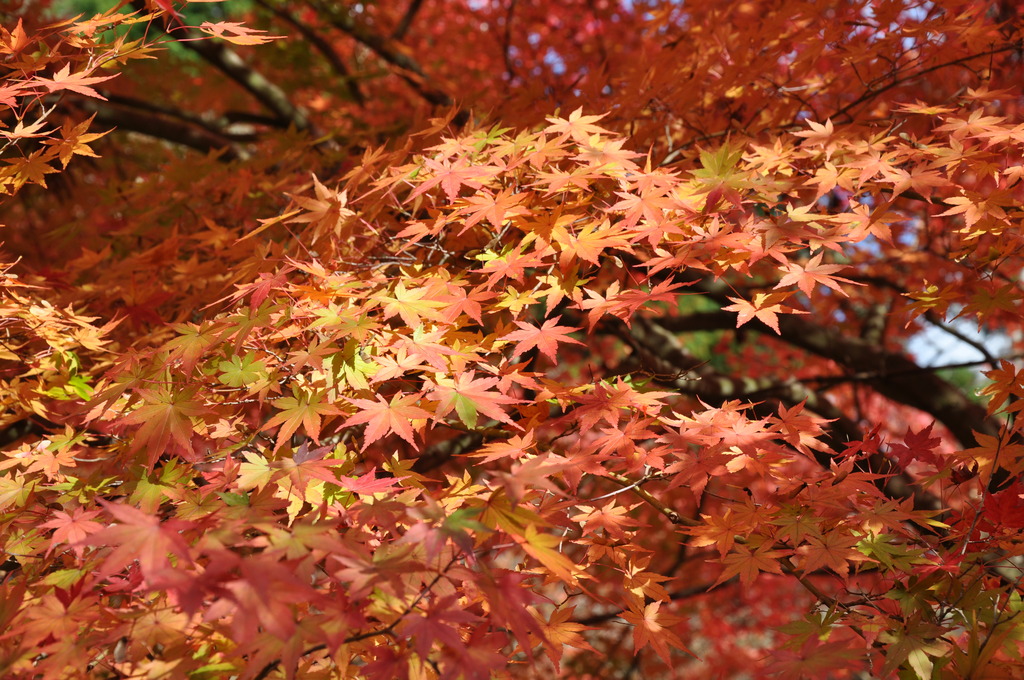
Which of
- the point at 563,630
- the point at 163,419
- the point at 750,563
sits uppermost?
the point at 163,419

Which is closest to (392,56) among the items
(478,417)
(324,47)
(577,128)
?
(324,47)

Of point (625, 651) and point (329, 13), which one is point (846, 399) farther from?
A: point (329, 13)

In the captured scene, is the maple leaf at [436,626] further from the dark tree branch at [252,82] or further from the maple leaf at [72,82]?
the dark tree branch at [252,82]

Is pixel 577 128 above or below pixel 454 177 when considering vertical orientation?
above

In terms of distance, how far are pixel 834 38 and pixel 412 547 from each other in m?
2.44

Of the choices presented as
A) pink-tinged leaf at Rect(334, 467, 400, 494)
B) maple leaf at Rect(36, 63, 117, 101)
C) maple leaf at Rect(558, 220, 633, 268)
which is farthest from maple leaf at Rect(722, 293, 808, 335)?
maple leaf at Rect(36, 63, 117, 101)

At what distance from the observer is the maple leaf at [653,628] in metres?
1.71

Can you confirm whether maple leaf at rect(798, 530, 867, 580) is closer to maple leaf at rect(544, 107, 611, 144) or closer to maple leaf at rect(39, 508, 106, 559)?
maple leaf at rect(544, 107, 611, 144)

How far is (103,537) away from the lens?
3.58 feet

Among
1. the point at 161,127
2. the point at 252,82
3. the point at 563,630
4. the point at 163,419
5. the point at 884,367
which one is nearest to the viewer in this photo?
the point at 163,419

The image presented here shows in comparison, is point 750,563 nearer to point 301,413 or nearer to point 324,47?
point 301,413

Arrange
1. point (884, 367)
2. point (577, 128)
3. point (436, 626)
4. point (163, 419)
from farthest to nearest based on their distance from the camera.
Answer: point (884, 367), point (577, 128), point (163, 419), point (436, 626)

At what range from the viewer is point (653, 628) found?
1.74 metres

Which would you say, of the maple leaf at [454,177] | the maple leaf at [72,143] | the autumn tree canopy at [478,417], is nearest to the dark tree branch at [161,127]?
the autumn tree canopy at [478,417]
